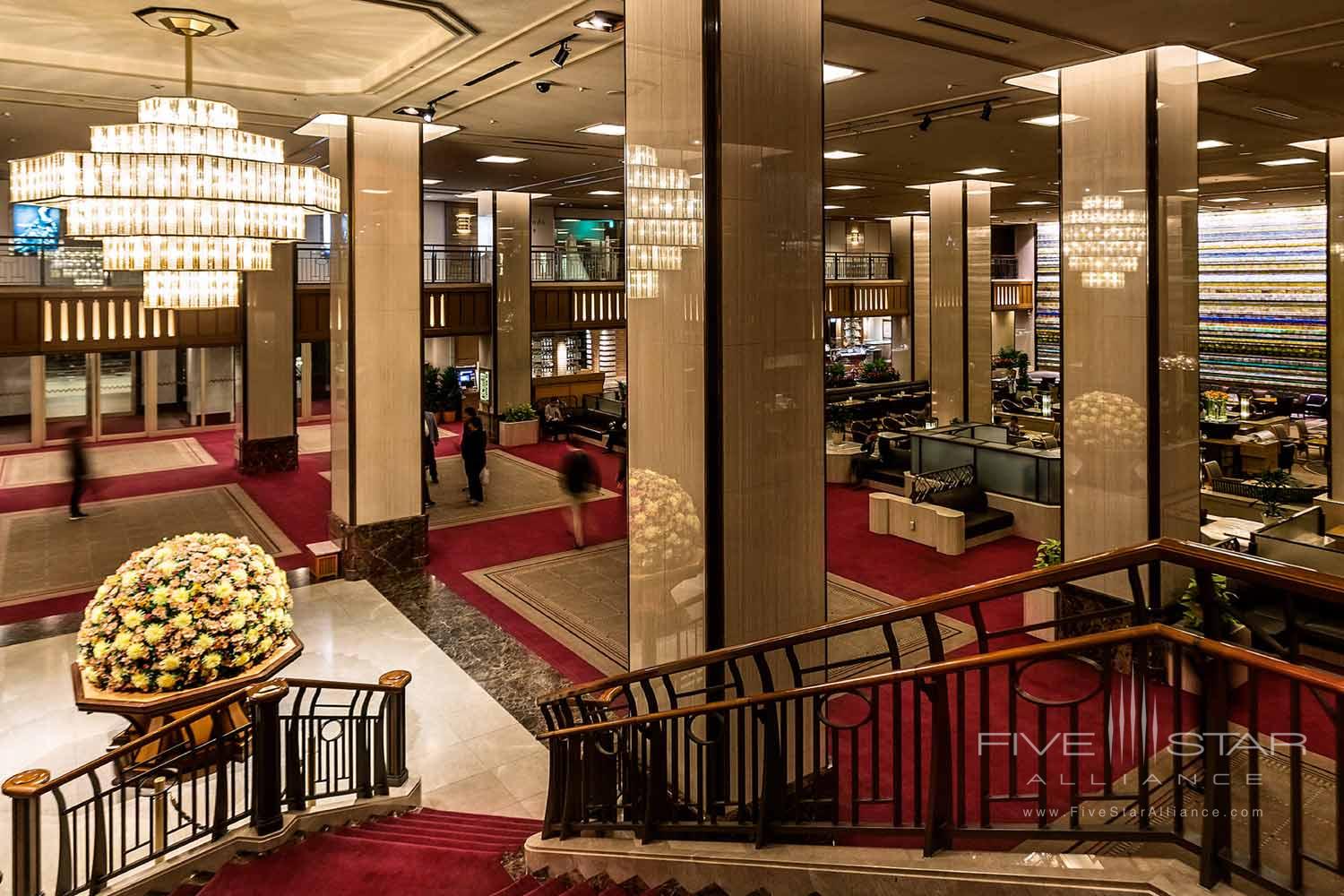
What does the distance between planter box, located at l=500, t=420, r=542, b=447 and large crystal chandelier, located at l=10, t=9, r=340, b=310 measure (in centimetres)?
1150

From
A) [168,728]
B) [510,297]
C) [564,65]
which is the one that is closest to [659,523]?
[168,728]

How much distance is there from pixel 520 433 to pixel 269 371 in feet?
15.6

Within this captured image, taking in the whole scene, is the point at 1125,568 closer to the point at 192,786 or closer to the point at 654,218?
the point at 654,218

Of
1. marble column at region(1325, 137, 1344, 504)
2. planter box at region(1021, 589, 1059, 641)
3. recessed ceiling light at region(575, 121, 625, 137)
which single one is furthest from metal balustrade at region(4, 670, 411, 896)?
marble column at region(1325, 137, 1344, 504)

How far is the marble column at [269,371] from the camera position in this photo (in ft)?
48.6

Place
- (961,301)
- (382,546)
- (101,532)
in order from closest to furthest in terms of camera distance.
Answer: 1. (382,546)
2. (101,532)
3. (961,301)

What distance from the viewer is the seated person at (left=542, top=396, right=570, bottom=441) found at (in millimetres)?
18297

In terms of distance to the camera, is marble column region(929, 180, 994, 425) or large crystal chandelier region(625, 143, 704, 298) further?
marble column region(929, 180, 994, 425)

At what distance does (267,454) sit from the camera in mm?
15055

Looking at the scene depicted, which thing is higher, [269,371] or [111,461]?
[269,371]

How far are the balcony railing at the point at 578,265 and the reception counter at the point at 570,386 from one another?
2.39 m

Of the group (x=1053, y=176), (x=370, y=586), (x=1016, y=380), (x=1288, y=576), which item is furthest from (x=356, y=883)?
(x=1016, y=380)

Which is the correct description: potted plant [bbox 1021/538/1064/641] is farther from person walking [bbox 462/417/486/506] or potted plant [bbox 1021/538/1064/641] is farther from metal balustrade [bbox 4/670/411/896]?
person walking [bbox 462/417/486/506]

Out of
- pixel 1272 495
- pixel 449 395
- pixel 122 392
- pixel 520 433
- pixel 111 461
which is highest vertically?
pixel 122 392
